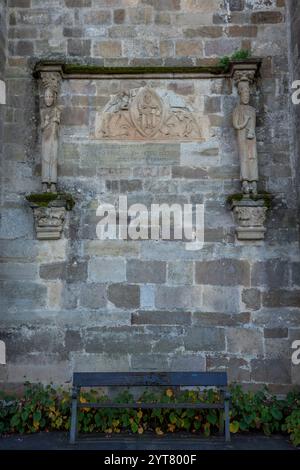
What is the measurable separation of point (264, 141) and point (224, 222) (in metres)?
1.12

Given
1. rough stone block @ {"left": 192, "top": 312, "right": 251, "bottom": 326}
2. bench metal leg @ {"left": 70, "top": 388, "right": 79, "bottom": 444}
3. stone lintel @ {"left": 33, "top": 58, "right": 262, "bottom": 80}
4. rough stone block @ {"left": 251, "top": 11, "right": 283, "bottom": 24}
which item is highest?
rough stone block @ {"left": 251, "top": 11, "right": 283, "bottom": 24}

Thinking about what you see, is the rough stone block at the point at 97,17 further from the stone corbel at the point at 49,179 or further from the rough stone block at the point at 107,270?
the rough stone block at the point at 107,270

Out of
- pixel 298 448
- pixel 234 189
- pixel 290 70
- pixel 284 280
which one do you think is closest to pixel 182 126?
pixel 234 189

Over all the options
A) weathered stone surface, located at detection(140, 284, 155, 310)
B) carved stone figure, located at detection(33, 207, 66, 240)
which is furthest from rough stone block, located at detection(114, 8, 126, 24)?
weathered stone surface, located at detection(140, 284, 155, 310)

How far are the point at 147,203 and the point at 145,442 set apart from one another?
2661 millimetres

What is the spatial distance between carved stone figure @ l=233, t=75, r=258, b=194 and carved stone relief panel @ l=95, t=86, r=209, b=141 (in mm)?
418

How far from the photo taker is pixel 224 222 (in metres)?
6.29

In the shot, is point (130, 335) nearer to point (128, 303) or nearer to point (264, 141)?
point (128, 303)

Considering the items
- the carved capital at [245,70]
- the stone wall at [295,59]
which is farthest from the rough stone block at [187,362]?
the carved capital at [245,70]

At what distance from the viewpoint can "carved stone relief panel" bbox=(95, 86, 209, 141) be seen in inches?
255

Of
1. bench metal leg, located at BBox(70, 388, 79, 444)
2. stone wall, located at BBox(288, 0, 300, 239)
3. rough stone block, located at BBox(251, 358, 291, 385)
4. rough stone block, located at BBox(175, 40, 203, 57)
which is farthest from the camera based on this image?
rough stone block, located at BBox(175, 40, 203, 57)

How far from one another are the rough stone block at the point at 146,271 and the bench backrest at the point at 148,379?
3.70ft

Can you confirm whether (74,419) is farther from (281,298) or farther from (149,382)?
(281,298)

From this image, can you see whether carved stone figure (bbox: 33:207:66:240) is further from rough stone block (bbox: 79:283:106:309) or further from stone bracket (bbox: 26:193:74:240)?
rough stone block (bbox: 79:283:106:309)
